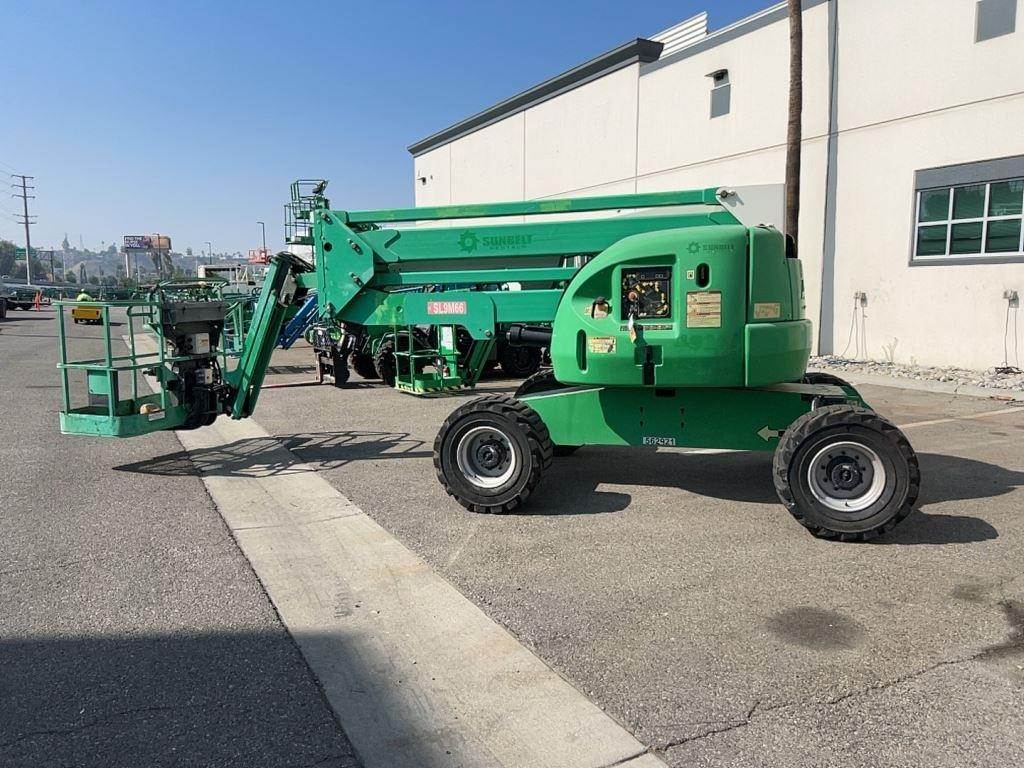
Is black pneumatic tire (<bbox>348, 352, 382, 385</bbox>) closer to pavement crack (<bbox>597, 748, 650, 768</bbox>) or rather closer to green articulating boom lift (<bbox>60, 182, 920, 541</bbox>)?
green articulating boom lift (<bbox>60, 182, 920, 541</bbox>)

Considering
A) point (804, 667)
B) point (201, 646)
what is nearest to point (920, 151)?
point (804, 667)

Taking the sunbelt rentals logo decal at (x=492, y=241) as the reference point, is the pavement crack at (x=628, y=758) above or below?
below

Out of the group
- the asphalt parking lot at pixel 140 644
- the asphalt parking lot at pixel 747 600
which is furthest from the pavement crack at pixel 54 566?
the asphalt parking lot at pixel 747 600

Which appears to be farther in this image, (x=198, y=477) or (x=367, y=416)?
(x=367, y=416)

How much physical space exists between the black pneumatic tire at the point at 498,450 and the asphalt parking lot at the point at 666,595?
0.65 ft

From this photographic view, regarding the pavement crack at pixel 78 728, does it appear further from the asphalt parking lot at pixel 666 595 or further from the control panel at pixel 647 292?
the control panel at pixel 647 292

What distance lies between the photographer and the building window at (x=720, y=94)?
19.0m

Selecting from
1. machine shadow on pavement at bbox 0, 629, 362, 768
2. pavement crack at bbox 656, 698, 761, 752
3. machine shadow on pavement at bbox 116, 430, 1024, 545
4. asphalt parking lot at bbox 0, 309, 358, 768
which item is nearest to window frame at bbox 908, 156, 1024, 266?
machine shadow on pavement at bbox 116, 430, 1024, 545

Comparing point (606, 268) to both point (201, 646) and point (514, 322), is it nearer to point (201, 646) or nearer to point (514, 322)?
point (514, 322)

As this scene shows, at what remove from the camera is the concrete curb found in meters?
11.8

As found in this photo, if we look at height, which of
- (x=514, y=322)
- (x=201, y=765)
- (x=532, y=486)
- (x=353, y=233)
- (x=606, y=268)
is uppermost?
(x=353, y=233)

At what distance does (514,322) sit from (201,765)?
4647 mm

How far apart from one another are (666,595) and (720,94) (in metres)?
18.0

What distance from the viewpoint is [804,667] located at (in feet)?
A: 11.5
